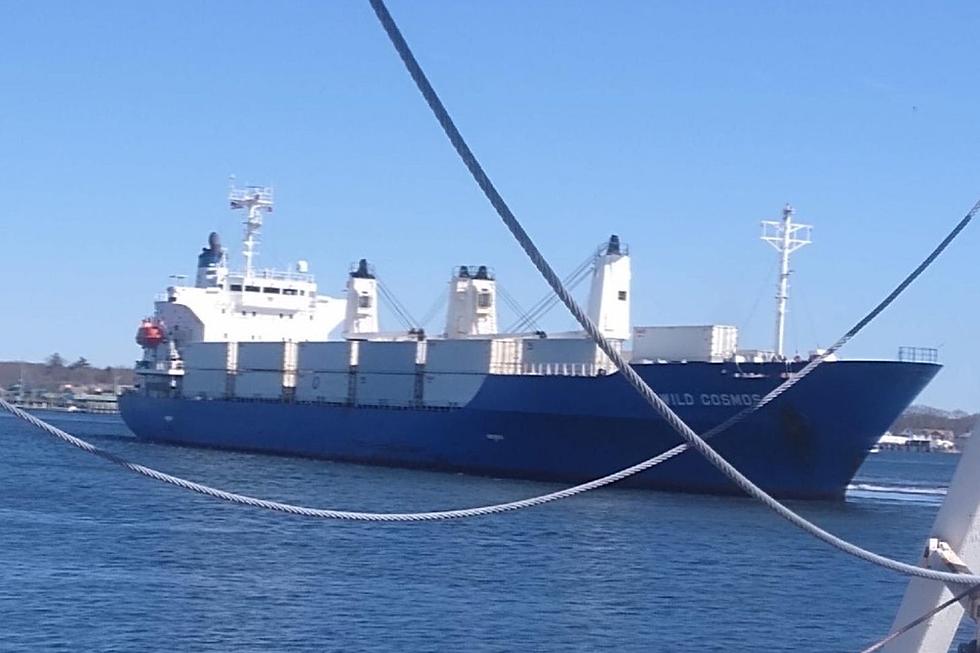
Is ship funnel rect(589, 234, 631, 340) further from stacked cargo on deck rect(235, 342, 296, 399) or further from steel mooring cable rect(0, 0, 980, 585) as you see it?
steel mooring cable rect(0, 0, 980, 585)

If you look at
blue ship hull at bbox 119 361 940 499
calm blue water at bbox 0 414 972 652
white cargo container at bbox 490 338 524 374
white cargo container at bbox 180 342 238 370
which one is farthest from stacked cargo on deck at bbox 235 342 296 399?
calm blue water at bbox 0 414 972 652

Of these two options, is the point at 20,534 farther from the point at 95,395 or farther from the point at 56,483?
the point at 95,395

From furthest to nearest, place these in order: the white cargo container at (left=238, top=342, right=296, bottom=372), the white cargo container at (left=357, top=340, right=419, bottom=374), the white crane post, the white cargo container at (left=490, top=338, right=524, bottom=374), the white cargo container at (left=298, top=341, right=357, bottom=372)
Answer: the white cargo container at (left=238, top=342, right=296, bottom=372), the white cargo container at (left=298, top=341, right=357, bottom=372), the white cargo container at (left=357, top=340, right=419, bottom=374), the white cargo container at (left=490, top=338, right=524, bottom=374), the white crane post

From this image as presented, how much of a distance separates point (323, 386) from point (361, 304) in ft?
15.9

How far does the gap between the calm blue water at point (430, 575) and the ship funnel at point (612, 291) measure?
21.5ft

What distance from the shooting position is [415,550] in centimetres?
1889

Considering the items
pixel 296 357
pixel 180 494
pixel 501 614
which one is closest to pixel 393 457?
pixel 296 357

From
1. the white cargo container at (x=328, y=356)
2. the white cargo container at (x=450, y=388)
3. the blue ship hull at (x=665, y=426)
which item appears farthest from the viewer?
the white cargo container at (x=328, y=356)

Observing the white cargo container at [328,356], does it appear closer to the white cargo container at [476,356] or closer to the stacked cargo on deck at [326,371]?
the stacked cargo on deck at [326,371]

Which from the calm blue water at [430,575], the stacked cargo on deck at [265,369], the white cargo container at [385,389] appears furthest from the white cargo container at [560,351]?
the stacked cargo on deck at [265,369]

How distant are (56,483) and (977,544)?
1056 inches

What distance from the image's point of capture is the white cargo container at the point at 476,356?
33.8 m

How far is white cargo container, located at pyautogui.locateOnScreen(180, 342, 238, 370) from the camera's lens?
4462 cm

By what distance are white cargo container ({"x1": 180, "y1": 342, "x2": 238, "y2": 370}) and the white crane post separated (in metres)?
40.3
